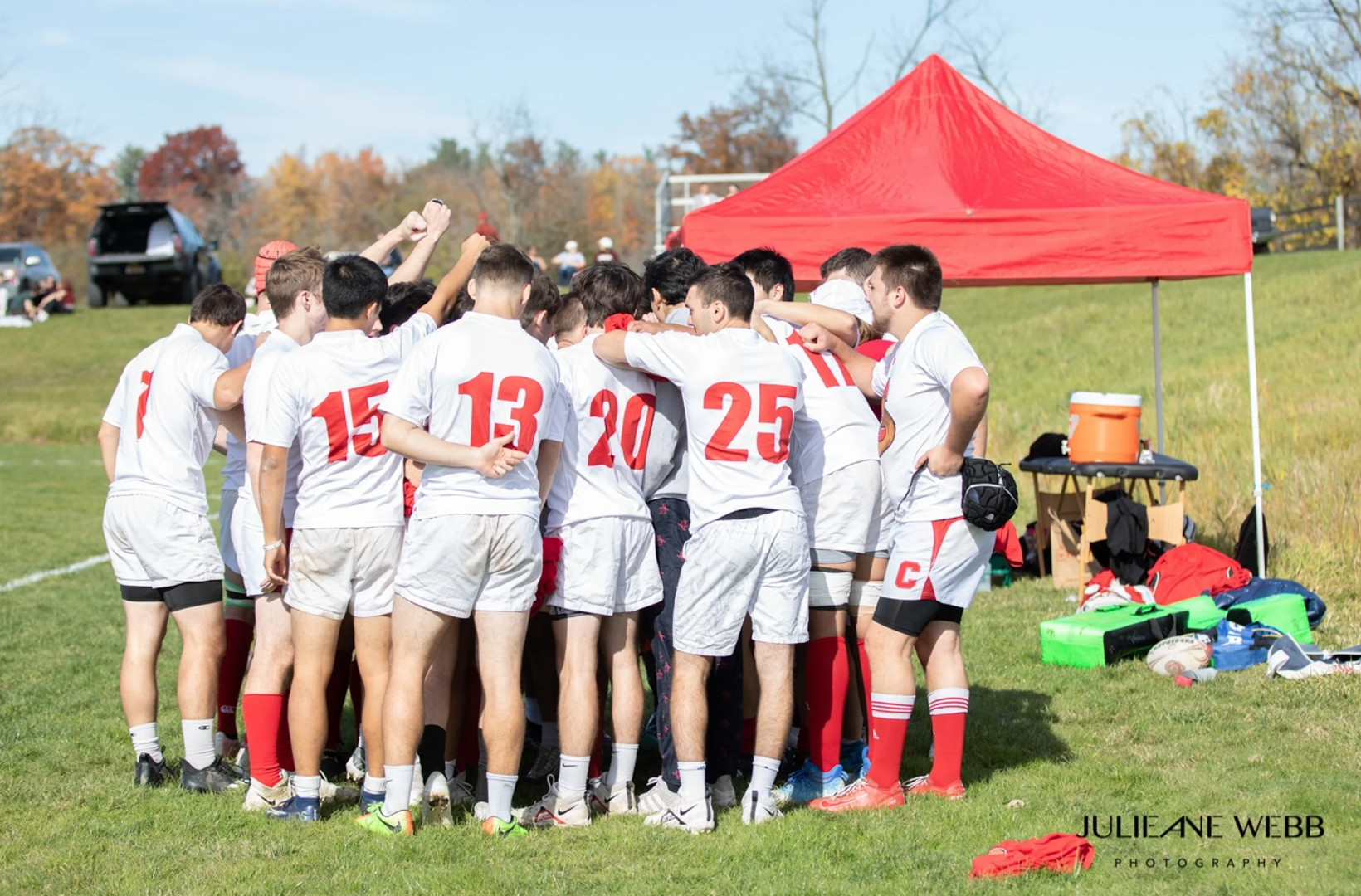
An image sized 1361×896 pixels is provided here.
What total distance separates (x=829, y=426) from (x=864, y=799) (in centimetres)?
141

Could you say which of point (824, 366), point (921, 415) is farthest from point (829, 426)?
point (921, 415)

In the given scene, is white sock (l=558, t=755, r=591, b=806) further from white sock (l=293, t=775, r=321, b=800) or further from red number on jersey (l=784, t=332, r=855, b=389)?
red number on jersey (l=784, t=332, r=855, b=389)

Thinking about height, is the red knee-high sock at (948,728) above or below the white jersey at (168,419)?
below

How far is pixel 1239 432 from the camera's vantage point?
12.6 m

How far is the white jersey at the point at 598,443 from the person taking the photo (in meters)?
4.63

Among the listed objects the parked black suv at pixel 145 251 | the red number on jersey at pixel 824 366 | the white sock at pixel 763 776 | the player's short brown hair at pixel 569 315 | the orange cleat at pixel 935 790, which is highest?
the parked black suv at pixel 145 251

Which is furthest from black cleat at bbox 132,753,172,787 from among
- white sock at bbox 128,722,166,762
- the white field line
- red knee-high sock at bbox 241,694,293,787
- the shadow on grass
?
the white field line

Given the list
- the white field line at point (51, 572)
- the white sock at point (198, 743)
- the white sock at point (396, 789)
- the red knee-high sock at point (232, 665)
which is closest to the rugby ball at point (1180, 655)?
the white sock at point (396, 789)

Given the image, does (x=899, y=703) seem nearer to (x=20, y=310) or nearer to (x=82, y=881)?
(x=82, y=881)

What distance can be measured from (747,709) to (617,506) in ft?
3.85

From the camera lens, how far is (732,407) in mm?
4465

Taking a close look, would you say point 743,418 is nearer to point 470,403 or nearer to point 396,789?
point 470,403

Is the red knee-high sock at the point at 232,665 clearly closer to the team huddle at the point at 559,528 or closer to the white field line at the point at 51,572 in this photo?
the team huddle at the point at 559,528

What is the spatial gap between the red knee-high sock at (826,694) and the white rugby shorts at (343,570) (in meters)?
1.64
